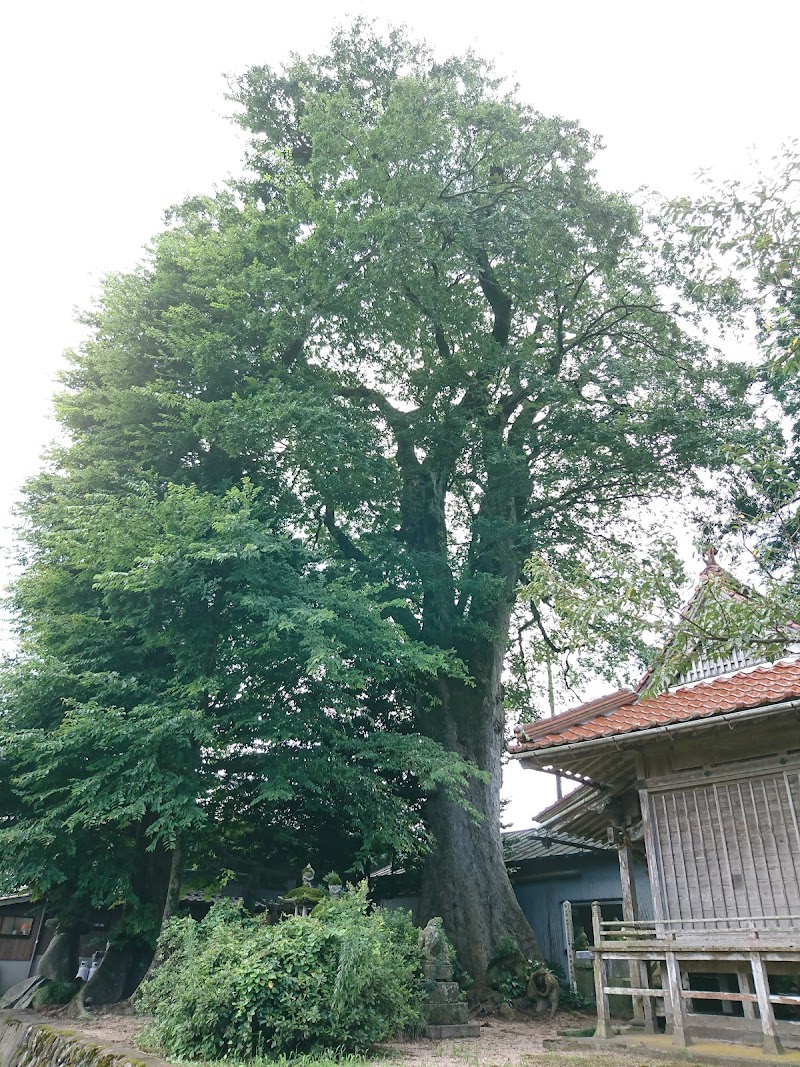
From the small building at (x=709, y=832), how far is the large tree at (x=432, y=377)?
15.5 ft

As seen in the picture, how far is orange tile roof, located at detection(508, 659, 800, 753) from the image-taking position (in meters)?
8.07

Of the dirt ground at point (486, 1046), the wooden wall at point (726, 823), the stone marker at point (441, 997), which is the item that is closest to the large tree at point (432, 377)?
the dirt ground at point (486, 1046)

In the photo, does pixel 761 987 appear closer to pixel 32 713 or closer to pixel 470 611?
pixel 470 611

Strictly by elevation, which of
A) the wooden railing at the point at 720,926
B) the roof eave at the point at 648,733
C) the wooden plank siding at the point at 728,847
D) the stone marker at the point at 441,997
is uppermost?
the roof eave at the point at 648,733

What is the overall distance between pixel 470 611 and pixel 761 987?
30.4 feet

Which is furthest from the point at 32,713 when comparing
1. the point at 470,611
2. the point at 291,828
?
the point at 470,611

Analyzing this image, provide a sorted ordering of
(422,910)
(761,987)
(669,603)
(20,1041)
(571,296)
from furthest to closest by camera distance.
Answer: (571,296), (422,910), (20,1041), (761,987), (669,603)

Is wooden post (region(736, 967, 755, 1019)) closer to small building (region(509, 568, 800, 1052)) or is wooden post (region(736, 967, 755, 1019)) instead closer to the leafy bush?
small building (region(509, 568, 800, 1052))

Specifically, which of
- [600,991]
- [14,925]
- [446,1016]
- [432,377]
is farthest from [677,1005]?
[14,925]

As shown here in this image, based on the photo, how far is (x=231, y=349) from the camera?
14430 millimetres

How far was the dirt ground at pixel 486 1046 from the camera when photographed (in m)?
6.94

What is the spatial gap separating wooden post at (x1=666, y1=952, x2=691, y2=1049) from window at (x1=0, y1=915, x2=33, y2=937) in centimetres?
1960

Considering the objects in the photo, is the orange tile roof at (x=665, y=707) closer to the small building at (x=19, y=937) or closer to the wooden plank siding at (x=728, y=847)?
the wooden plank siding at (x=728, y=847)

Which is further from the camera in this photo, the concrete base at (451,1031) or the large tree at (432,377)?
the large tree at (432,377)
